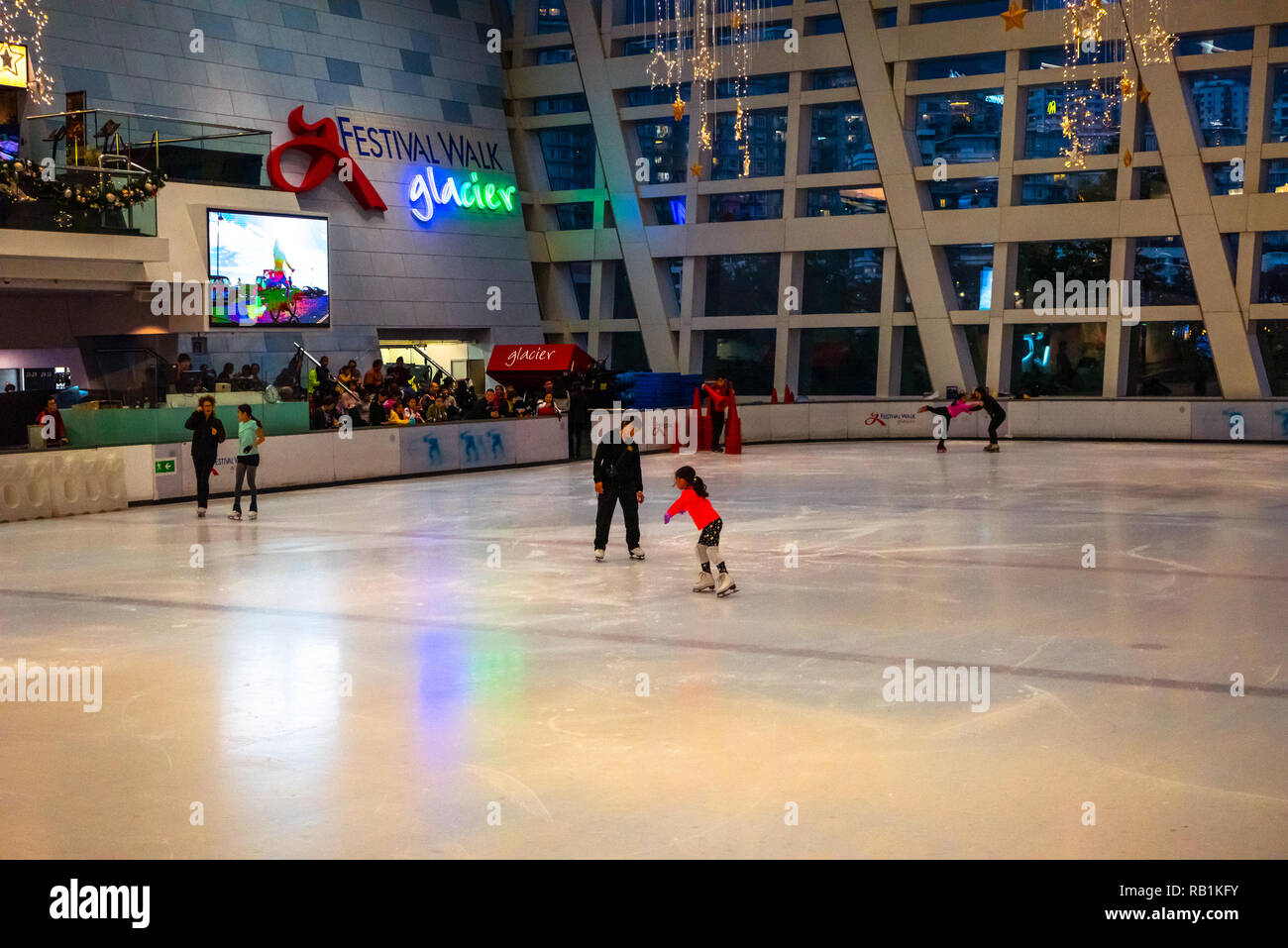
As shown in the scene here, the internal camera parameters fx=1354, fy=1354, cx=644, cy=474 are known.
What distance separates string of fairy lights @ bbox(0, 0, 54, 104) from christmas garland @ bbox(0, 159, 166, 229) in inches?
109

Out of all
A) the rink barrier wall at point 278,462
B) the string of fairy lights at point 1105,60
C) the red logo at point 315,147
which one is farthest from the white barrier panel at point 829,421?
the red logo at point 315,147

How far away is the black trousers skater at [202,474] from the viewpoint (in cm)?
1800

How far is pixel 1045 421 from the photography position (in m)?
32.8

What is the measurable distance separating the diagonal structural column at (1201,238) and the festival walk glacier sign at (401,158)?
1674 cm

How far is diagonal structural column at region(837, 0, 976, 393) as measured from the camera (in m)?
33.5

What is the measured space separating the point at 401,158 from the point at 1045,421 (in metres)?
17.1

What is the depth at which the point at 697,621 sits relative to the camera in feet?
34.4

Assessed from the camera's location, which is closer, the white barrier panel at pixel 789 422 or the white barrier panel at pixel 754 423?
the white barrier panel at pixel 754 423

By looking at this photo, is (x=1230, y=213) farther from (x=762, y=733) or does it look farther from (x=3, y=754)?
(x=3, y=754)

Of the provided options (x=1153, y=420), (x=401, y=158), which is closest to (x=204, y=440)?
(x=401, y=158)

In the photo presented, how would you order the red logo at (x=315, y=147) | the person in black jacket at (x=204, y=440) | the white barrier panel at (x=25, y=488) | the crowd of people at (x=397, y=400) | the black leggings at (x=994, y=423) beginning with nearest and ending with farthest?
1. the white barrier panel at (x=25, y=488)
2. the person in black jacket at (x=204, y=440)
3. the crowd of people at (x=397, y=400)
4. the black leggings at (x=994, y=423)
5. the red logo at (x=315, y=147)

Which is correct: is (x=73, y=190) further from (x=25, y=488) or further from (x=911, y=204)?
(x=911, y=204)

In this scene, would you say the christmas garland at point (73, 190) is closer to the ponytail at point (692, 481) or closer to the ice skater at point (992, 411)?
the ponytail at point (692, 481)
